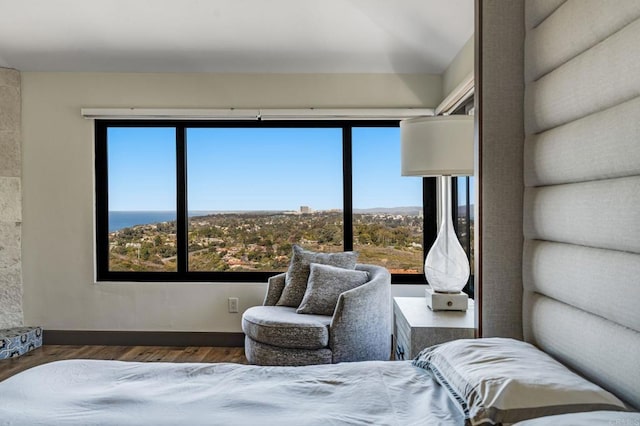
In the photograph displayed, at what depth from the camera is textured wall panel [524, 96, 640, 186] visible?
1.17 metres

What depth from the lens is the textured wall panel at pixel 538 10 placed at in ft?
5.31

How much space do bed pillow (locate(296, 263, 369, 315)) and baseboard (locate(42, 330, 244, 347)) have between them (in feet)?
3.51

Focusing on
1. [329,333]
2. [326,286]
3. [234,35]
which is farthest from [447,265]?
[234,35]

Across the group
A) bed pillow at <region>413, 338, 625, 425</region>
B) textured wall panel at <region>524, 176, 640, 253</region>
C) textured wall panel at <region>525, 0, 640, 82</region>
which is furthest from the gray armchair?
Answer: textured wall panel at <region>525, 0, 640, 82</region>

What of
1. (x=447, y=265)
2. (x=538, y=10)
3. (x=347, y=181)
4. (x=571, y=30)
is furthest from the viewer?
(x=347, y=181)

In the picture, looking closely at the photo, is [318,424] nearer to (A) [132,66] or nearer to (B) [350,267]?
(B) [350,267]

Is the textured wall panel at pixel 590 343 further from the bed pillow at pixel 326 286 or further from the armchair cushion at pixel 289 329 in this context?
the bed pillow at pixel 326 286

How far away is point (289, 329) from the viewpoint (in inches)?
119

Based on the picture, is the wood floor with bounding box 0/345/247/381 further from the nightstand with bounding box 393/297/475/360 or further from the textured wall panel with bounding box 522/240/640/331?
the textured wall panel with bounding box 522/240/640/331

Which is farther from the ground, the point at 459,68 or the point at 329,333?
the point at 459,68

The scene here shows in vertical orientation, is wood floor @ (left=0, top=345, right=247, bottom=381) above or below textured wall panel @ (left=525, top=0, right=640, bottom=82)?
below

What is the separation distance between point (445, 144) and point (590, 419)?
1678 mm

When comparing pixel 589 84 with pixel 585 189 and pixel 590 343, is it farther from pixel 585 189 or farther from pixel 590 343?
pixel 590 343

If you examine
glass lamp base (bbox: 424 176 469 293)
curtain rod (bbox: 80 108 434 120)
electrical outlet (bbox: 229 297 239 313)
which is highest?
curtain rod (bbox: 80 108 434 120)
